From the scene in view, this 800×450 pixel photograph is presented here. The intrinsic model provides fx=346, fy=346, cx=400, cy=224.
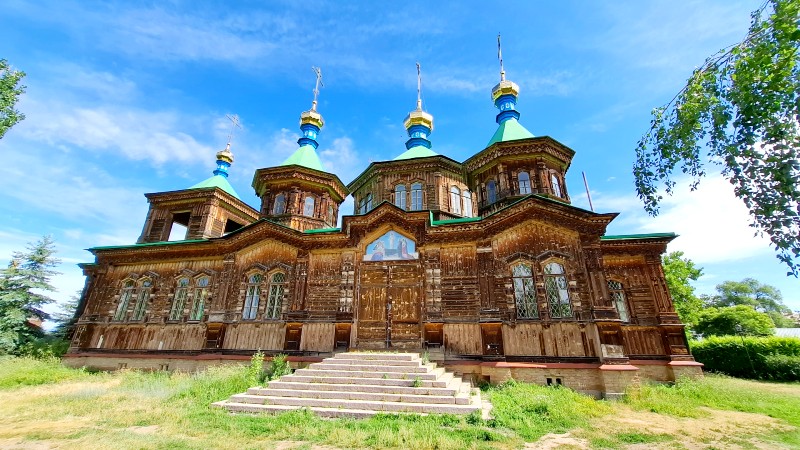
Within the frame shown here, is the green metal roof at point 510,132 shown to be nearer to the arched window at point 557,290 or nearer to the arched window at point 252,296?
the arched window at point 557,290

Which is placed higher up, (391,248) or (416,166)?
(416,166)

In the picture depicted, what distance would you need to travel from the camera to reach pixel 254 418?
718cm

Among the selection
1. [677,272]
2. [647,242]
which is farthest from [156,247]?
[677,272]

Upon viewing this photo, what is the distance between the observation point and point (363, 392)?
8227 millimetres

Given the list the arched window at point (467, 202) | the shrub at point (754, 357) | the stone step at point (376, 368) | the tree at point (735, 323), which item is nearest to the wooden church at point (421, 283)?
the arched window at point (467, 202)

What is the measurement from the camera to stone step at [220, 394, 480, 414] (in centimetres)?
733

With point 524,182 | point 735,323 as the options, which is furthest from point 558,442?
point 735,323

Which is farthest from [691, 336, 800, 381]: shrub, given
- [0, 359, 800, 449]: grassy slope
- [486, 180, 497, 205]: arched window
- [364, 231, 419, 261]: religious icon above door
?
[364, 231, 419, 261]: religious icon above door

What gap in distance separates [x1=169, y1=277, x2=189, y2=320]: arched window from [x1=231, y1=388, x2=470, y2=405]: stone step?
8.53 m

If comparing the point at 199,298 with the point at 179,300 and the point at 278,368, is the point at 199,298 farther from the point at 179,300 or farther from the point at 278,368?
the point at 278,368

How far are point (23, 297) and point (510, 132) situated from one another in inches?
1049

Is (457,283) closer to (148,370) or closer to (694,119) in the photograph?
(694,119)

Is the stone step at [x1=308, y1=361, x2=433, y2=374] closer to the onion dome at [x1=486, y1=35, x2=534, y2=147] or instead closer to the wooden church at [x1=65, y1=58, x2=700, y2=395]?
the wooden church at [x1=65, y1=58, x2=700, y2=395]

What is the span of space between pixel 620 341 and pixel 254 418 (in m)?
10.2
